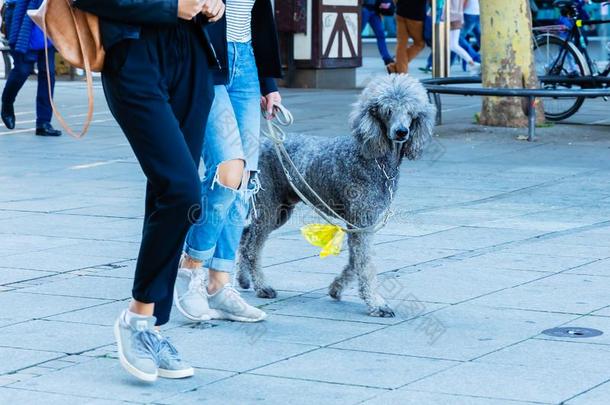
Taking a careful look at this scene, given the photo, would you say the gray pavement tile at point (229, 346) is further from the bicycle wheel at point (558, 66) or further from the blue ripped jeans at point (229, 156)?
the bicycle wheel at point (558, 66)

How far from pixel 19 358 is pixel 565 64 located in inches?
416

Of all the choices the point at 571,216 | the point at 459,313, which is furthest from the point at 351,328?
the point at 571,216

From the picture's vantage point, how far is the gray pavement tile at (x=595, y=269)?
670cm

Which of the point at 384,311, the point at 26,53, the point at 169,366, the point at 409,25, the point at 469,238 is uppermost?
the point at 26,53

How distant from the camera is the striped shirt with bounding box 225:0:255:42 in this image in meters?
5.64

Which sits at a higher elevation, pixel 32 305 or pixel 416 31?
pixel 416 31

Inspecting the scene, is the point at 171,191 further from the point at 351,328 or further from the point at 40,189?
the point at 40,189

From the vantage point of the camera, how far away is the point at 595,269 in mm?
6797

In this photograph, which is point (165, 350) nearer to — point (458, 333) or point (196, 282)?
point (196, 282)

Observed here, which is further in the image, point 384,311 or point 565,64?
point 565,64

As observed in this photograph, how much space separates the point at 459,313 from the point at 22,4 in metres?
8.42

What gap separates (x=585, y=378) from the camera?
4723 mm

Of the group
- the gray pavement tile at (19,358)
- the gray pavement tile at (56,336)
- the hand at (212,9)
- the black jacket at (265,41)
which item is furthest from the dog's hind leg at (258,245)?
the hand at (212,9)

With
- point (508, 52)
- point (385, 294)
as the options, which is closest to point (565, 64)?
point (508, 52)
